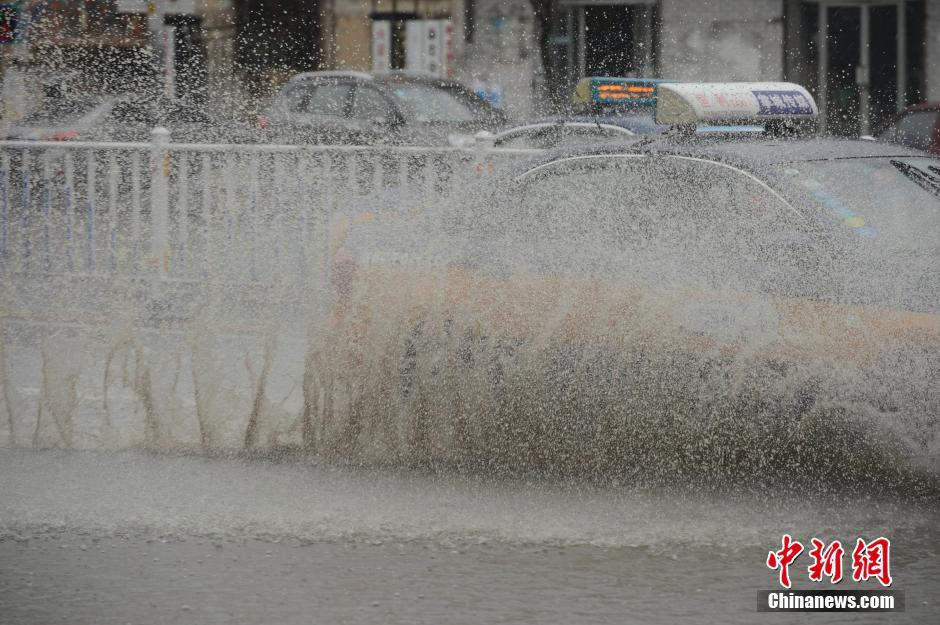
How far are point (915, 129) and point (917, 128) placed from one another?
0.02 metres

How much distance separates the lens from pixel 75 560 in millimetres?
4688

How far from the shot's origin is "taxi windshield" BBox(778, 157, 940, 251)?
5449mm

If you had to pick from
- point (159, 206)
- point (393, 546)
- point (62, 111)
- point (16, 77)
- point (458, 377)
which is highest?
point (16, 77)

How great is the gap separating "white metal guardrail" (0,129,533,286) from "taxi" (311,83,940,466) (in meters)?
3.54

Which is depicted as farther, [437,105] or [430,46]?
[430,46]

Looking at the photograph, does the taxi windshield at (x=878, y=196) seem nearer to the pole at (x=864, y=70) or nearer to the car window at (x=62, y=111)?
the car window at (x=62, y=111)

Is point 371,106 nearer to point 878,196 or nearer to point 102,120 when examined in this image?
point 102,120

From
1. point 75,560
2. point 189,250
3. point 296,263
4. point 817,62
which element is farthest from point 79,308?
point 817,62

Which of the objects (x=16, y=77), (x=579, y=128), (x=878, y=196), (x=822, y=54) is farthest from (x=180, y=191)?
(x=822, y=54)

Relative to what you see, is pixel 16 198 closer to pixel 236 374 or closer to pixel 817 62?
pixel 236 374

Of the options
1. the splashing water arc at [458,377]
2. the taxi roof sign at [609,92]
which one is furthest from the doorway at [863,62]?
the splashing water arc at [458,377]

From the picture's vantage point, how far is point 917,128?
617 inches

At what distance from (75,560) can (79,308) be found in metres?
5.65

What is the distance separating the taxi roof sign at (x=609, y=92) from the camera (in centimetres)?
745
